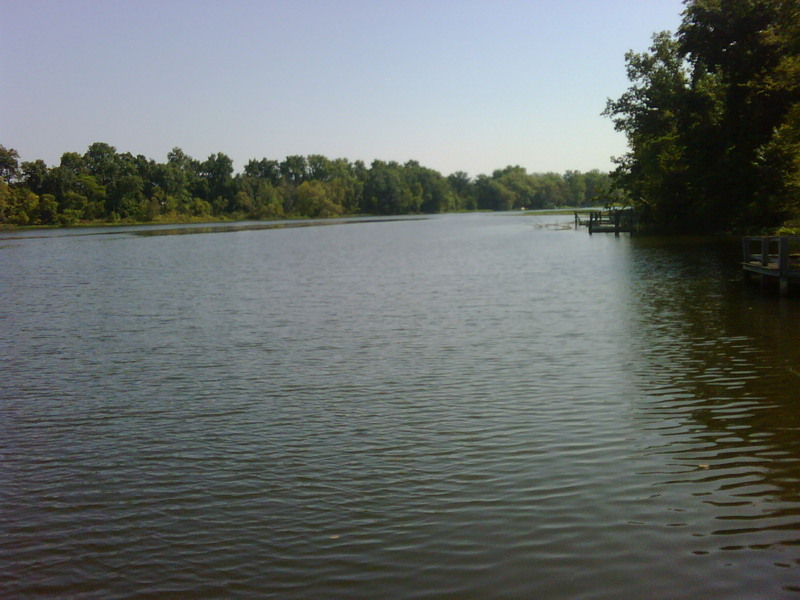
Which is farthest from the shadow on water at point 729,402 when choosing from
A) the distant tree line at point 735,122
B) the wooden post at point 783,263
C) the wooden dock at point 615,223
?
the wooden dock at point 615,223

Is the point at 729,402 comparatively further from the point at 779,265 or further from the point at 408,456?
the point at 779,265

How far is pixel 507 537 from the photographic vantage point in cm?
753

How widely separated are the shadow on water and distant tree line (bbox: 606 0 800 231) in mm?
18296

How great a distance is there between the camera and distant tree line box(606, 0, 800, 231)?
4166cm

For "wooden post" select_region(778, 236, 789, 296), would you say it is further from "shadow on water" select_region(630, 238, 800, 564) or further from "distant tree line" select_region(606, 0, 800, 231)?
"distant tree line" select_region(606, 0, 800, 231)

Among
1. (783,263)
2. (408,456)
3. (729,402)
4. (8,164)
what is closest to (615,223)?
(783,263)

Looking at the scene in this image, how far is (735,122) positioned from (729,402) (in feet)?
138

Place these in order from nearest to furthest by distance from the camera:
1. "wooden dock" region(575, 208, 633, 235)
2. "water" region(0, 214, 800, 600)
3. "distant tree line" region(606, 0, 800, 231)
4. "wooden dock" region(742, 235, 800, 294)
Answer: "water" region(0, 214, 800, 600) → "wooden dock" region(742, 235, 800, 294) → "distant tree line" region(606, 0, 800, 231) → "wooden dock" region(575, 208, 633, 235)

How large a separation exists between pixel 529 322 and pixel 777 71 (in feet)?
79.7

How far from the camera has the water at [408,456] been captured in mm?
6977

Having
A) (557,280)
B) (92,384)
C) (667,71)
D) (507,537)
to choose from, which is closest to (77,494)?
(507,537)

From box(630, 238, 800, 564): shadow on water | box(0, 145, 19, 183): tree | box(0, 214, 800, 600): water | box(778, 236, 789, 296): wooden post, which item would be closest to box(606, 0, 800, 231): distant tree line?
box(778, 236, 789, 296): wooden post

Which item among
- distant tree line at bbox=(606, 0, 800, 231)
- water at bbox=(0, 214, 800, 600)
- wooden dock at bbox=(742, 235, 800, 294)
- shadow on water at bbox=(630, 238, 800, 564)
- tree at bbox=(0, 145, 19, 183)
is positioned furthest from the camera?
tree at bbox=(0, 145, 19, 183)

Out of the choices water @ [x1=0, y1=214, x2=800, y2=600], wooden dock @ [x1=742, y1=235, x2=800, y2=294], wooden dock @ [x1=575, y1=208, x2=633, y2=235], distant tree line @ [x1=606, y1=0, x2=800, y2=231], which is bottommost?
water @ [x1=0, y1=214, x2=800, y2=600]
